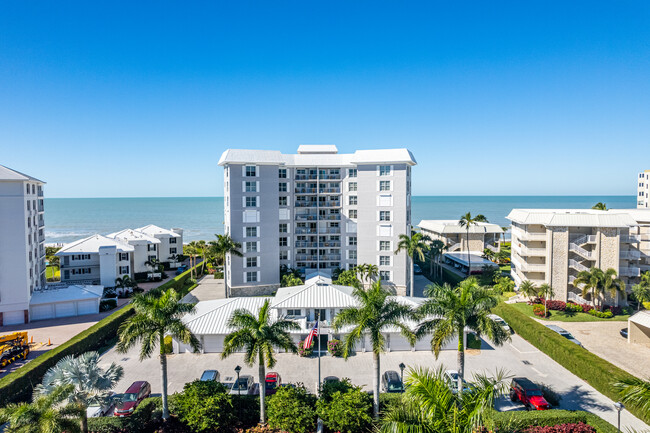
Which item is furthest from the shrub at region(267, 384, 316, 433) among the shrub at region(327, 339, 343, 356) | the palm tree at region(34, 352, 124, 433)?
the shrub at region(327, 339, 343, 356)

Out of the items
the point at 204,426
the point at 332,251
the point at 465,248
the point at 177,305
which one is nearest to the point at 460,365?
the point at 204,426

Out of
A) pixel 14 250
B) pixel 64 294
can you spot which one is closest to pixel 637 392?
pixel 64 294

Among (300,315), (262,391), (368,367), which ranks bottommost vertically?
(368,367)

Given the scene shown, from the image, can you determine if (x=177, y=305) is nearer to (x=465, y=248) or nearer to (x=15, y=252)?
(x=15, y=252)

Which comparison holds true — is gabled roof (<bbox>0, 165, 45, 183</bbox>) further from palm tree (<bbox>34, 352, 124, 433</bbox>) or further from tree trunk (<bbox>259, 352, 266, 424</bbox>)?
tree trunk (<bbox>259, 352, 266, 424</bbox>)

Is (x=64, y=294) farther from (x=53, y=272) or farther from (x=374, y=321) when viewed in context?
(x=374, y=321)
